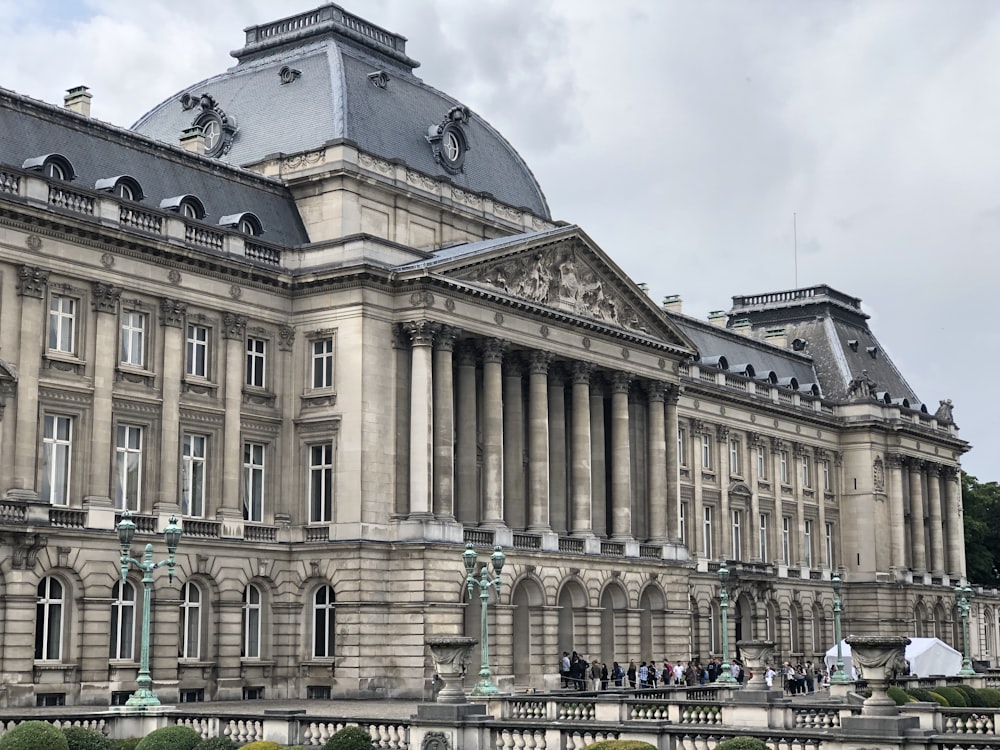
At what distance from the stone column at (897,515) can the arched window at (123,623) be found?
6364cm

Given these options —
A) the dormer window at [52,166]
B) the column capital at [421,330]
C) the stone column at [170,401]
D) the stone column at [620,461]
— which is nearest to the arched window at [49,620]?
the stone column at [170,401]

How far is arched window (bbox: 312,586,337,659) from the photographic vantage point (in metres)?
63.2

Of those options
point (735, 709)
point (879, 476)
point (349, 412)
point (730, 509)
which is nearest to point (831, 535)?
point (879, 476)

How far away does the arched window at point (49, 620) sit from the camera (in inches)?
2127

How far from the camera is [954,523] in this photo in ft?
384

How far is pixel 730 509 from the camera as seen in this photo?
9662 centimetres

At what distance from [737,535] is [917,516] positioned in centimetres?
1915

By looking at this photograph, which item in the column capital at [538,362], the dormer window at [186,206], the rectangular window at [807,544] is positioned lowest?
the rectangular window at [807,544]

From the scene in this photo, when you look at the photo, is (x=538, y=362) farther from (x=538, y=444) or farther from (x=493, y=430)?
(x=493, y=430)

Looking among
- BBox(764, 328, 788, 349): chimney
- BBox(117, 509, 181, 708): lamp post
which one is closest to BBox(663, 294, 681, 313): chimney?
BBox(764, 328, 788, 349): chimney

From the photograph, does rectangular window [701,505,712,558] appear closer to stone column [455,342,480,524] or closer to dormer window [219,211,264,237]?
stone column [455,342,480,524]

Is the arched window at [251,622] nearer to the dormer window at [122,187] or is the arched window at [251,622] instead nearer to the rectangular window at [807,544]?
the dormer window at [122,187]

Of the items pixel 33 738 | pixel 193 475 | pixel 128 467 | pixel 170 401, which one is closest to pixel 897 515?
pixel 193 475

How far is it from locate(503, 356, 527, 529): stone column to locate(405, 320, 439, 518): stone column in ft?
20.8
